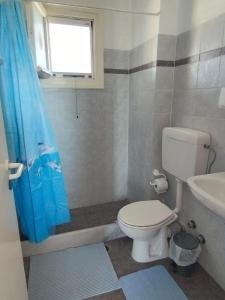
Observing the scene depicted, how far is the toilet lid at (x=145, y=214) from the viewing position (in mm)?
1548

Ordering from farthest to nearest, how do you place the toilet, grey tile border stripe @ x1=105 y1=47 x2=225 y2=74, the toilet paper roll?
1. the toilet paper roll
2. the toilet
3. grey tile border stripe @ x1=105 y1=47 x2=225 y2=74

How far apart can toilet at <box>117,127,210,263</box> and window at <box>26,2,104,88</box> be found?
0.97 meters

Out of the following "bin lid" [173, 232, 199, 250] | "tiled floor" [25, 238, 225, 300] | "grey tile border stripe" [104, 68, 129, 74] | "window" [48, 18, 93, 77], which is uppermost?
"window" [48, 18, 93, 77]

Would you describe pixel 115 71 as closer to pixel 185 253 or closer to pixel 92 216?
pixel 92 216

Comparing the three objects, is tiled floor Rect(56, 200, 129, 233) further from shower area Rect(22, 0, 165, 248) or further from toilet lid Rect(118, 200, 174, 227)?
toilet lid Rect(118, 200, 174, 227)

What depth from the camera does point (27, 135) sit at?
152 centimetres

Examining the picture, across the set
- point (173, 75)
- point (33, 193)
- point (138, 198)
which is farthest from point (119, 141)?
point (33, 193)

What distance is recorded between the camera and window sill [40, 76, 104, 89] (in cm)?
197

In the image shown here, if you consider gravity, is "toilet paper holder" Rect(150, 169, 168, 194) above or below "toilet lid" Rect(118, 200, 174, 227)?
above

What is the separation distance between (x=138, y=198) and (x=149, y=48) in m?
1.46

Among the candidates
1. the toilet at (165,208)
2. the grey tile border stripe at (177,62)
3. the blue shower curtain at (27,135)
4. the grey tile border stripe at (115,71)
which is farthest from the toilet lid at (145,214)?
the grey tile border stripe at (115,71)

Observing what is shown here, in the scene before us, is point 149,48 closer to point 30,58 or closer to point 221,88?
point 221,88

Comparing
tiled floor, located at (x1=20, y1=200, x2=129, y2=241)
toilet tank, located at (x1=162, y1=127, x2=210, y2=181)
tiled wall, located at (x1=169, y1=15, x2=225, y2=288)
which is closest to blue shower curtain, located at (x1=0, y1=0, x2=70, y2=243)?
tiled floor, located at (x1=20, y1=200, x2=129, y2=241)

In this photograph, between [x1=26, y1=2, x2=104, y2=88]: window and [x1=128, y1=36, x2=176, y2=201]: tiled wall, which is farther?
[x1=26, y1=2, x2=104, y2=88]: window
